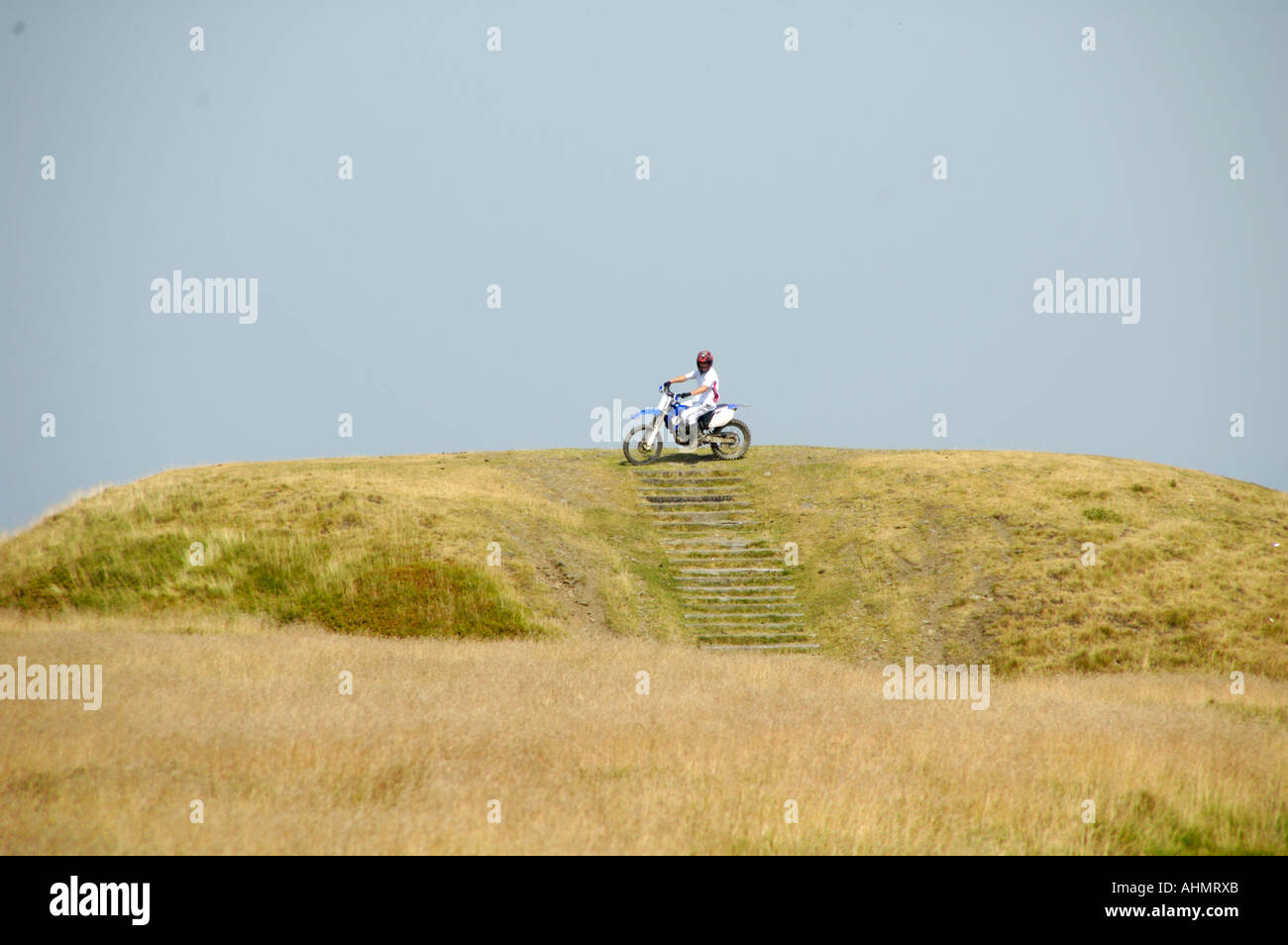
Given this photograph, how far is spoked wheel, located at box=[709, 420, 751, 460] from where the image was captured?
115ft

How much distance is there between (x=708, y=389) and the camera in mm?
33312

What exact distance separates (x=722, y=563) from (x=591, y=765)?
17.0 metres

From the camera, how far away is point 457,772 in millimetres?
10648

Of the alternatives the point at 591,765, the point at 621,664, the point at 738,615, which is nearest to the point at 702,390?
the point at 738,615

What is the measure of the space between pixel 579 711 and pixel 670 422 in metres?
20.9

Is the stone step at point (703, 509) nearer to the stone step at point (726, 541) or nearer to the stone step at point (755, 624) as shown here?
Result: the stone step at point (726, 541)

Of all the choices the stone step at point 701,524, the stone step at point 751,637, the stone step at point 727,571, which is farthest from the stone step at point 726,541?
the stone step at point 751,637

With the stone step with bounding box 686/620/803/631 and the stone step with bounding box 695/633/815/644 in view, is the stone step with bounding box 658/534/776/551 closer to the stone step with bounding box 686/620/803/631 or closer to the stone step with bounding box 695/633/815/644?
the stone step with bounding box 686/620/803/631

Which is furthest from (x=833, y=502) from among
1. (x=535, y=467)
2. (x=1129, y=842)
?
(x=1129, y=842)

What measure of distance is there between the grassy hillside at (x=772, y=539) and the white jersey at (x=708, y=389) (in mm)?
3301

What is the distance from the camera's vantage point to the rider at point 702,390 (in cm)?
3306

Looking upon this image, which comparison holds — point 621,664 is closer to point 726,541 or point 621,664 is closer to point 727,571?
point 727,571

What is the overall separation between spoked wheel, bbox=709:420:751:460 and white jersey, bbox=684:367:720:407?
1.67 meters
